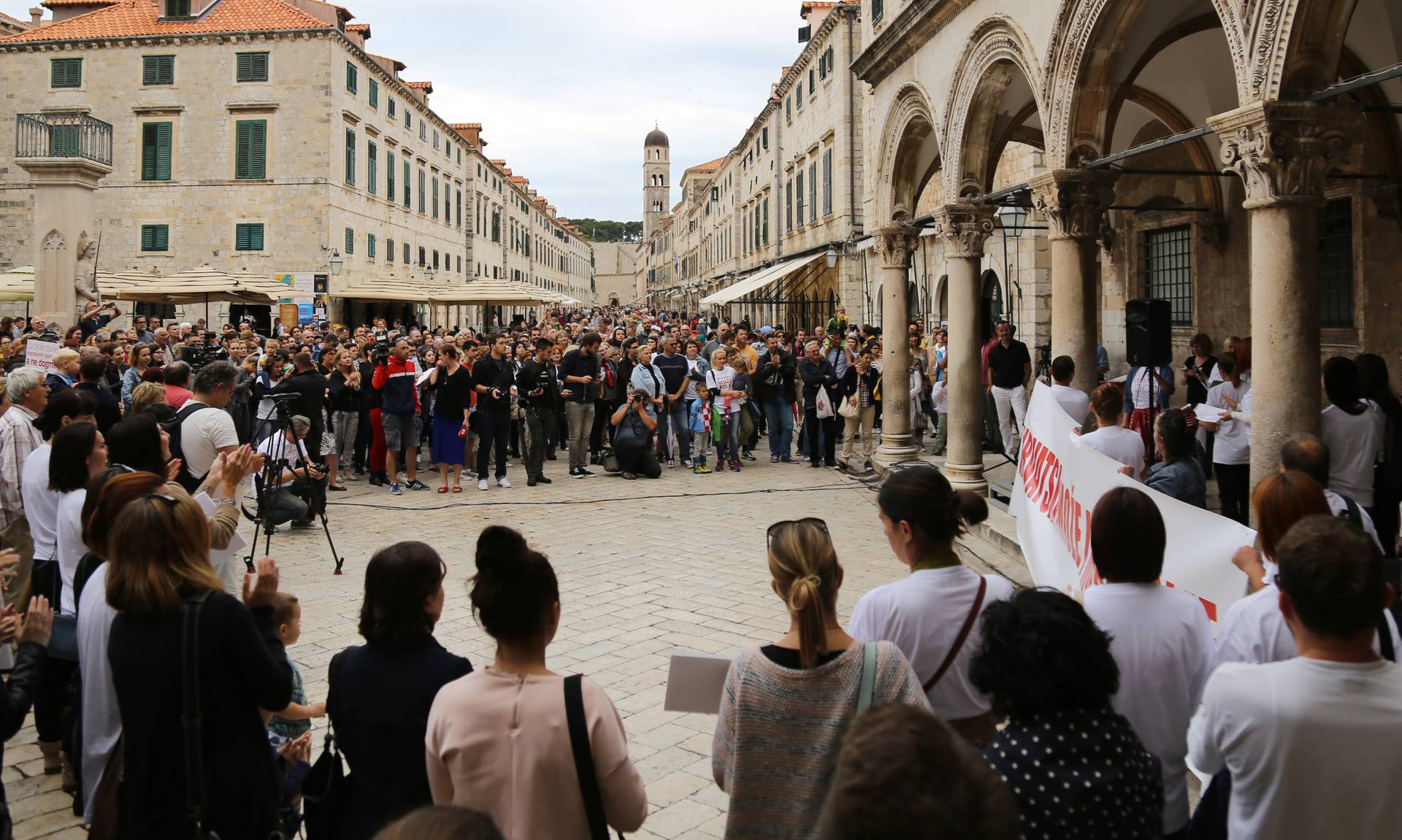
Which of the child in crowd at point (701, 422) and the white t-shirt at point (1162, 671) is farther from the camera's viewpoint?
the child in crowd at point (701, 422)

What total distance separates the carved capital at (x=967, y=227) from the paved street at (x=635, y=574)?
10.4 ft

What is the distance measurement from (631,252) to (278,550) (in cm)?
13944

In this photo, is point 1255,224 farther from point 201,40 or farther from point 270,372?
point 201,40

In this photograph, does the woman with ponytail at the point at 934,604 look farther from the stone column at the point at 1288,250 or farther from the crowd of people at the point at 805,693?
the stone column at the point at 1288,250

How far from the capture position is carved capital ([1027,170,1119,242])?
351 inches

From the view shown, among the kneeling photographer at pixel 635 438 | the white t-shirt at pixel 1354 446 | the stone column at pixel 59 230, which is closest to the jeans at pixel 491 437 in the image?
the kneeling photographer at pixel 635 438

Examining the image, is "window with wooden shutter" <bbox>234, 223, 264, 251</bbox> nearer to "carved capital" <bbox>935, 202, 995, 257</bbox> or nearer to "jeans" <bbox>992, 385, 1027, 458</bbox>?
"jeans" <bbox>992, 385, 1027, 458</bbox>

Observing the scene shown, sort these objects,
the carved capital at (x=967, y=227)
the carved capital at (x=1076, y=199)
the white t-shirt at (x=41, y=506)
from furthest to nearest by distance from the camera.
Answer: the carved capital at (x=967, y=227) → the carved capital at (x=1076, y=199) → the white t-shirt at (x=41, y=506)

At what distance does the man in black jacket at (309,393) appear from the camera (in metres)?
11.2

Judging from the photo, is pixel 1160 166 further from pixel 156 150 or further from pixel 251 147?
pixel 156 150

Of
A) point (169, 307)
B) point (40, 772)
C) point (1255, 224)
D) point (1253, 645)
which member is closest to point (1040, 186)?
point (1255, 224)

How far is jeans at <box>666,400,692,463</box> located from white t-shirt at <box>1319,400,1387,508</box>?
373 inches

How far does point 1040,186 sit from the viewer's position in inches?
359

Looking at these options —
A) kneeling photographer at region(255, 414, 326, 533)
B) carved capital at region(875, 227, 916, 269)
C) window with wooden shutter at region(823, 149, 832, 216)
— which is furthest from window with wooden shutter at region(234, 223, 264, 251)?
carved capital at region(875, 227, 916, 269)
